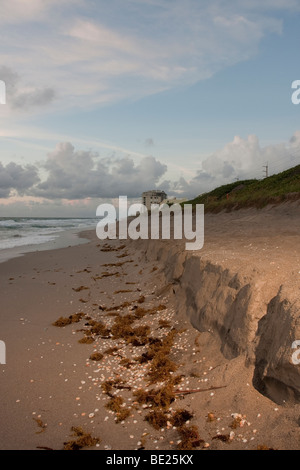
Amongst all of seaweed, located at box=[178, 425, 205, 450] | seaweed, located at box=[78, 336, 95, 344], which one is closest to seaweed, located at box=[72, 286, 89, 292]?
seaweed, located at box=[78, 336, 95, 344]

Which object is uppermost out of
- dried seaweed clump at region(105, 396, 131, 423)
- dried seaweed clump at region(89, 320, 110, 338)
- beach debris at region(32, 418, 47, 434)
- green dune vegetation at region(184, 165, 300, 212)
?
green dune vegetation at region(184, 165, 300, 212)

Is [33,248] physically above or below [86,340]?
above

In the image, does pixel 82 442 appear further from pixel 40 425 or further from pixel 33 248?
pixel 33 248

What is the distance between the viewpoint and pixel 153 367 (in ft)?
19.4

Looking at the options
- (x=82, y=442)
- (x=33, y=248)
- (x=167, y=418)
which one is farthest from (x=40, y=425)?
(x=33, y=248)

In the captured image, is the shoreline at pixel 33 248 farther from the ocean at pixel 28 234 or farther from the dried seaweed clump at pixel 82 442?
the dried seaweed clump at pixel 82 442

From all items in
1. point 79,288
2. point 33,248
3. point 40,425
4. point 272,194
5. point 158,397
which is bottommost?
point 40,425

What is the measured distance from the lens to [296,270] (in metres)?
6.07

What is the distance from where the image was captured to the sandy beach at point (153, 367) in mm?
4164

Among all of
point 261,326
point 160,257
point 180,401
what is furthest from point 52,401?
point 160,257

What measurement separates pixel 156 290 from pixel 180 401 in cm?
582

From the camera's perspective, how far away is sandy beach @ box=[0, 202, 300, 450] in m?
4.16

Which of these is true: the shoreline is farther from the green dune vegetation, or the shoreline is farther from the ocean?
the green dune vegetation
